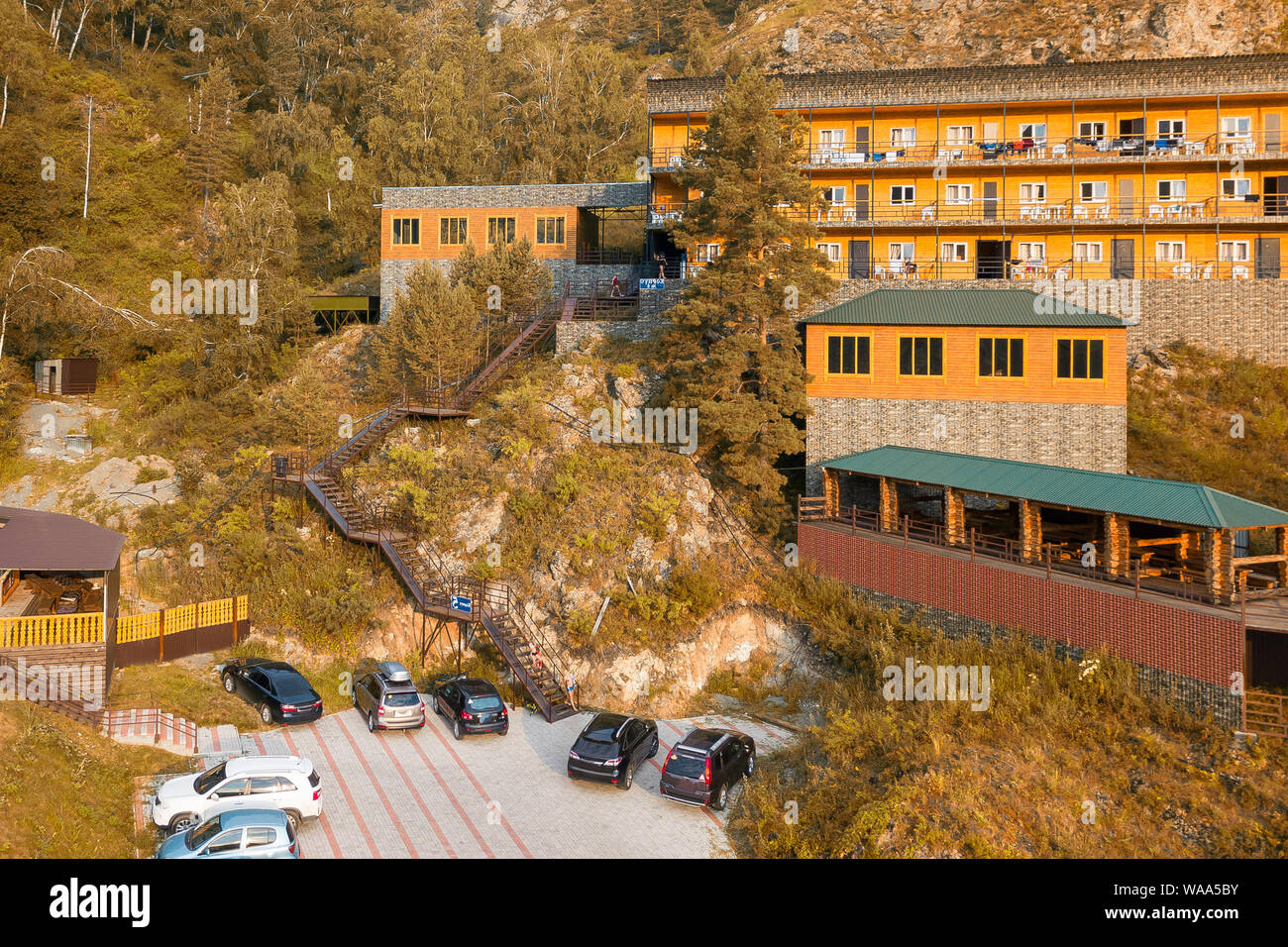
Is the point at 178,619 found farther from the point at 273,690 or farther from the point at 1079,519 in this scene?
the point at 1079,519

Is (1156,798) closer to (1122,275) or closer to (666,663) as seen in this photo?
(666,663)

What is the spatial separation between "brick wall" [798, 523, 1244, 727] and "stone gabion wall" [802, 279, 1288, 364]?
13444 millimetres

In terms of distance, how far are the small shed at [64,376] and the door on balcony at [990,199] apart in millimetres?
44354

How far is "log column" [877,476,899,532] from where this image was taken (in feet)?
88.5

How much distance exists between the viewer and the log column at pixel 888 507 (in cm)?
2697

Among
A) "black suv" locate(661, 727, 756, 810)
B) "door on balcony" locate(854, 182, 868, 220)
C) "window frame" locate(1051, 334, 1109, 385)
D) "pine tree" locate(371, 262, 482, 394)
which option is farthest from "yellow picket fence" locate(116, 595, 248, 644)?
"door on balcony" locate(854, 182, 868, 220)

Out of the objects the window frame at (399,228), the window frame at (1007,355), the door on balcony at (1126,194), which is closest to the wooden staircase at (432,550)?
the window frame at (399,228)

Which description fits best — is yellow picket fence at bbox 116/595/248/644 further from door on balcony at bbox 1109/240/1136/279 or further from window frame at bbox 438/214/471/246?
door on balcony at bbox 1109/240/1136/279

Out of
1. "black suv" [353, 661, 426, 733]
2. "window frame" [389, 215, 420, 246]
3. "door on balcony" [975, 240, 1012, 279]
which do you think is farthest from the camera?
"window frame" [389, 215, 420, 246]

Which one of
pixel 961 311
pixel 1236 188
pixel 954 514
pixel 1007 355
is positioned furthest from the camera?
pixel 1236 188

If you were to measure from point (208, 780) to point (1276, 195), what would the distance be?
4740cm

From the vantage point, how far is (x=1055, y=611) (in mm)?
20891

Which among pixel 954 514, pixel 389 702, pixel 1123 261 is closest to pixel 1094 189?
pixel 1123 261

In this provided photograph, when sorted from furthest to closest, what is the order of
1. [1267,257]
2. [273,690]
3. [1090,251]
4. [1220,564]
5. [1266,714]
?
[1090,251]
[1267,257]
[273,690]
[1220,564]
[1266,714]
